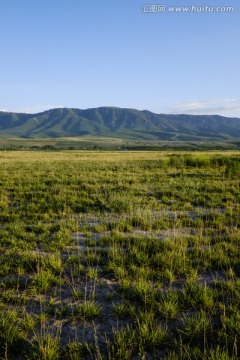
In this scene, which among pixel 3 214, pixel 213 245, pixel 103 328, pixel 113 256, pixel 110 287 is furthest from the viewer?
pixel 3 214

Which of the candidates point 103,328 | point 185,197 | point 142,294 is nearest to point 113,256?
point 142,294

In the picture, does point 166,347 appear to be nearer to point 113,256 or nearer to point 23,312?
point 23,312

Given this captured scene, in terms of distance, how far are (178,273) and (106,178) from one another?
16.4 metres

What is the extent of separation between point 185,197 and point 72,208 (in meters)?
5.75

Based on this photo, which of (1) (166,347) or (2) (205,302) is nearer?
(1) (166,347)

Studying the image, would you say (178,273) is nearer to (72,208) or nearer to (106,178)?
(72,208)

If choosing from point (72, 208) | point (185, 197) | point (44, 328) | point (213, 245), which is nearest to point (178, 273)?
point (213, 245)

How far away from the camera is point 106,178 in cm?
2303

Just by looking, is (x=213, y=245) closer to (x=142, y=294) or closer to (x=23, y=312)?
(x=142, y=294)

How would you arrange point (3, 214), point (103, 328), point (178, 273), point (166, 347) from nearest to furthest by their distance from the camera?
point (166, 347)
point (103, 328)
point (178, 273)
point (3, 214)

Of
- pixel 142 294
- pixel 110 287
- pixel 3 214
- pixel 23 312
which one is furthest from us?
pixel 3 214

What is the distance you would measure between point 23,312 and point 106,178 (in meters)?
17.8

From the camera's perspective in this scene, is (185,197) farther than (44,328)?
Yes

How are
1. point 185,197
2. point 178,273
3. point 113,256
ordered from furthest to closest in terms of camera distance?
point 185,197 < point 113,256 < point 178,273
